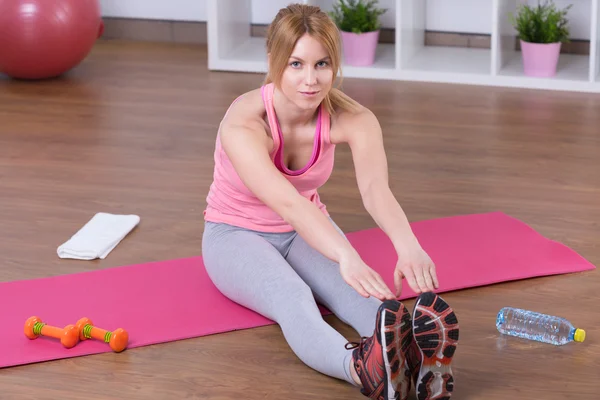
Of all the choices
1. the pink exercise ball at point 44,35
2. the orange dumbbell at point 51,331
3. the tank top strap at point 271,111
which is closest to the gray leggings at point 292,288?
the tank top strap at point 271,111

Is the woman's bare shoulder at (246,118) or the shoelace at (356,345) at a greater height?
the woman's bare shoulder at (246,118)

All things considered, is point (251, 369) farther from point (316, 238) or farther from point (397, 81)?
point (397, 81)

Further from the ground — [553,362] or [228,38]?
[228,38]

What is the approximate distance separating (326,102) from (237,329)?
0.56m

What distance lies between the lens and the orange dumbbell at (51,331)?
7.16ft

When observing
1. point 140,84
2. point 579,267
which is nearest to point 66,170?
point 140,84

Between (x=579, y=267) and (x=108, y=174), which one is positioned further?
(x=108, y=174)

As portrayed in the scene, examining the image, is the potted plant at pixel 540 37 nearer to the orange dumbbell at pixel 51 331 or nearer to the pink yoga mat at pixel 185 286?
the pink yoga mat at pixel 185 286

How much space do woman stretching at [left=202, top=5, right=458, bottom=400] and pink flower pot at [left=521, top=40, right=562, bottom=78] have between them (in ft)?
7.52

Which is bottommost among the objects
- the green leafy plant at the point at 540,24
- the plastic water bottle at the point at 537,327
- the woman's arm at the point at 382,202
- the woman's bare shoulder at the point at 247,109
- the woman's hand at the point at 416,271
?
the plastic water bottle at the point at 537,327

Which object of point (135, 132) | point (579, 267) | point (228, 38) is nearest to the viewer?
point (579, 267)

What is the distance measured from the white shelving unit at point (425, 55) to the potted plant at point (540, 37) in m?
0.06

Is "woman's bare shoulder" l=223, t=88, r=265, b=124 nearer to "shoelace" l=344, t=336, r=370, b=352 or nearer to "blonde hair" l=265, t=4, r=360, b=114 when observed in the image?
"blonde hair" l=265, t=4, r=360, b=114

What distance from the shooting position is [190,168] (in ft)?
11.3
